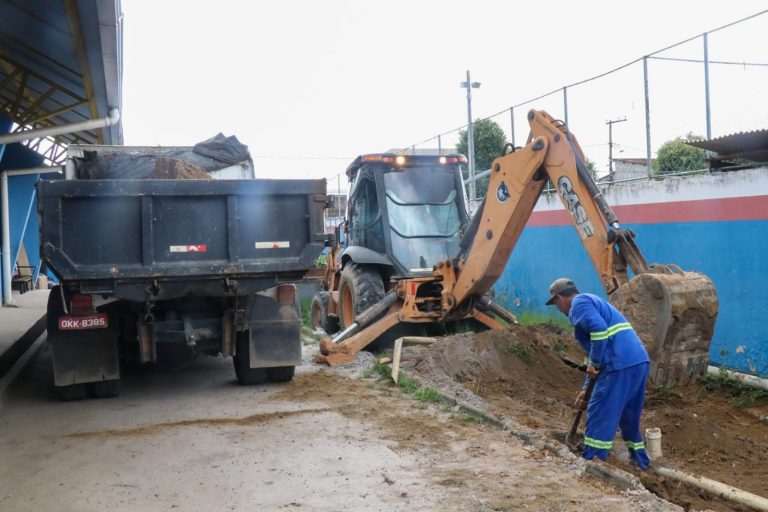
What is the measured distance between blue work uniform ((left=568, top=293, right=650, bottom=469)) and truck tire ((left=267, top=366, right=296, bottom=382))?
3873mm

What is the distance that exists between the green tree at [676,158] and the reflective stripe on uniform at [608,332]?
5.06 metres

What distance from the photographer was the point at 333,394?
7559mm

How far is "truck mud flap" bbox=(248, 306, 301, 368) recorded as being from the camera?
25.7ft

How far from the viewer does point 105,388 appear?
7570mm

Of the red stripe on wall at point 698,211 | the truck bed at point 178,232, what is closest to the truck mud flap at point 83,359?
the truck bed at point 178,232

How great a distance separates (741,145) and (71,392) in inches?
309

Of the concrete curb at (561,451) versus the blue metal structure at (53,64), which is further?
the blue metal structure at (53,64)

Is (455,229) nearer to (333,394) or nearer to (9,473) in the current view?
(333,394)

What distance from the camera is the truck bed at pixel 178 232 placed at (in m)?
6.58

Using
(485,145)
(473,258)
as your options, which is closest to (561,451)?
(473,258)

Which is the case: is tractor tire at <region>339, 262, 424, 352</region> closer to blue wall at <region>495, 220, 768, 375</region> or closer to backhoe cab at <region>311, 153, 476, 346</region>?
backhoe cab at <region>311, 153, 476, 346</region>

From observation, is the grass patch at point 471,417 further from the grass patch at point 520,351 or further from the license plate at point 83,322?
the license plate at point 83,322

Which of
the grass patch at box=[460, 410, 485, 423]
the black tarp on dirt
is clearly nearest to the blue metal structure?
the black tarp on dirt

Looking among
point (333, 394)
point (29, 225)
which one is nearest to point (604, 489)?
point (333, 394)
